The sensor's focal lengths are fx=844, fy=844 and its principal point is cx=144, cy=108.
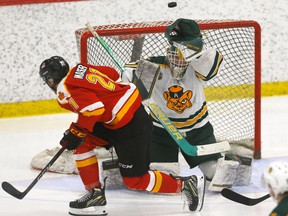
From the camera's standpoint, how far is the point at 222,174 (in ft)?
11.6

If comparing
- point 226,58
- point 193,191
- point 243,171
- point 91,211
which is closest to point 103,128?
point 91,211

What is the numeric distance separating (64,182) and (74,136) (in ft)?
2.30

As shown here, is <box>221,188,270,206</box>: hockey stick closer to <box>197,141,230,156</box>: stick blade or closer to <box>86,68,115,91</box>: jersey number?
<box>197,141,230,156</box>: stick blade

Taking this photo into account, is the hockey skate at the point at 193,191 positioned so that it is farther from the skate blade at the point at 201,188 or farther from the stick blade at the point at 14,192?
the stick blade at the point at 14,192

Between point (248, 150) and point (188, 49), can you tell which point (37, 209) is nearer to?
point (188, 49)

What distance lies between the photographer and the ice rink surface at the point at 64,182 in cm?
339

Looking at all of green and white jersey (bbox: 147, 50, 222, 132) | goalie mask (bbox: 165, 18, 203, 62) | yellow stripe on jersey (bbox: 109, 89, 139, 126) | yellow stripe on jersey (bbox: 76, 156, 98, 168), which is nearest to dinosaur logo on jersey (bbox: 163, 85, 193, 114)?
green and white jersey (bbox: 147, 50, 222, 132)

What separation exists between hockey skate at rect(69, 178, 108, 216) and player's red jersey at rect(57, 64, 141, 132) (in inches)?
11.3

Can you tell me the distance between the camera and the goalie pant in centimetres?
310

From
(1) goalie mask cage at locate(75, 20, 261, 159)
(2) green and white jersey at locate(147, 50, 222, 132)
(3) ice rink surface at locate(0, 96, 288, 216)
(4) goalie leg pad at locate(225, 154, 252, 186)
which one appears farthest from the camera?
(1) goalie mask cage at locate(75, 20, 261, 159)

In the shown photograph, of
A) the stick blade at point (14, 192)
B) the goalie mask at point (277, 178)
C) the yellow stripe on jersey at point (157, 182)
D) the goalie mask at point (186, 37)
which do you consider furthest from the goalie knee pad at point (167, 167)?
the goalie mask at point (277, 178)

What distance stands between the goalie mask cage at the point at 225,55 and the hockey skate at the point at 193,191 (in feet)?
2.23

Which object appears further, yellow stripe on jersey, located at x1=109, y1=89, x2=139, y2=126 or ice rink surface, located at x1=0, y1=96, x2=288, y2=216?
ice rink surface, located at x1=0, y1=96, x2=288, y2=216

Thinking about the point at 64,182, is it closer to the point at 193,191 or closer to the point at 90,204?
the point at 90,204
